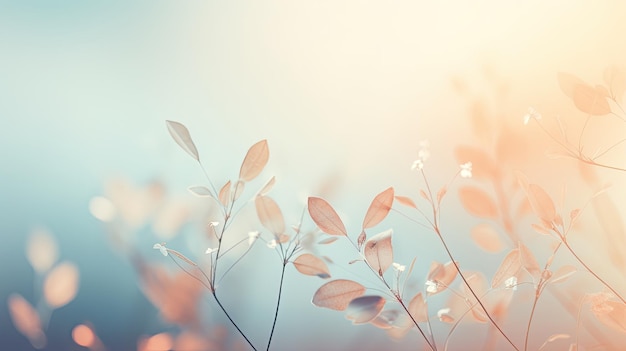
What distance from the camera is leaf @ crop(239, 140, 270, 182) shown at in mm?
949

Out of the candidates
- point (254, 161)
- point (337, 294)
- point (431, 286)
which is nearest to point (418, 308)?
point (431, 286)

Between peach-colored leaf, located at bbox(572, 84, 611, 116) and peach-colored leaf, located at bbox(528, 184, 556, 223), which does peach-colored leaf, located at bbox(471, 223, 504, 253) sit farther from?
peach-colored leaf, located at bbox(572, 84, 611, 116)

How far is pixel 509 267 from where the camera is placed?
0.93 m

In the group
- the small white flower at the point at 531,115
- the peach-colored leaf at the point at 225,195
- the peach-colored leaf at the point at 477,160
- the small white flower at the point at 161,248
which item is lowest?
the small white flower at the point at 161,248

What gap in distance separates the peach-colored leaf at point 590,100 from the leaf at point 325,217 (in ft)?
1.70

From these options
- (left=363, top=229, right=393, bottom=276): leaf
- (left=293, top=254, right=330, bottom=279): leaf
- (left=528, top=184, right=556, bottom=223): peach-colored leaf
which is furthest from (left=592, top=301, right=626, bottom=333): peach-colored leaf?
(left=293, top=254, right=330, bottom=279): leaf

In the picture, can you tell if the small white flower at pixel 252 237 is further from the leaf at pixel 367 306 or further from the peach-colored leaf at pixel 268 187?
the leaf at pixel 367 306

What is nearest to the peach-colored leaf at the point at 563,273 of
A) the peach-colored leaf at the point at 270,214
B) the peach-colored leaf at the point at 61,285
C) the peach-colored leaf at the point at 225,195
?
the peach-colored leaf at the point at 270,214

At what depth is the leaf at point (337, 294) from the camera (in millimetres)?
901

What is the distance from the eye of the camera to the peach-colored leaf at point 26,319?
0.96 metres

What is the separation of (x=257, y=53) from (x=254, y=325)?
1.80ft

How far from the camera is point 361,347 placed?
0.98 meters

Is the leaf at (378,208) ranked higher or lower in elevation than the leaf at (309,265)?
higher

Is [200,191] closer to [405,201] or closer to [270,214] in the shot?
[270,214]
